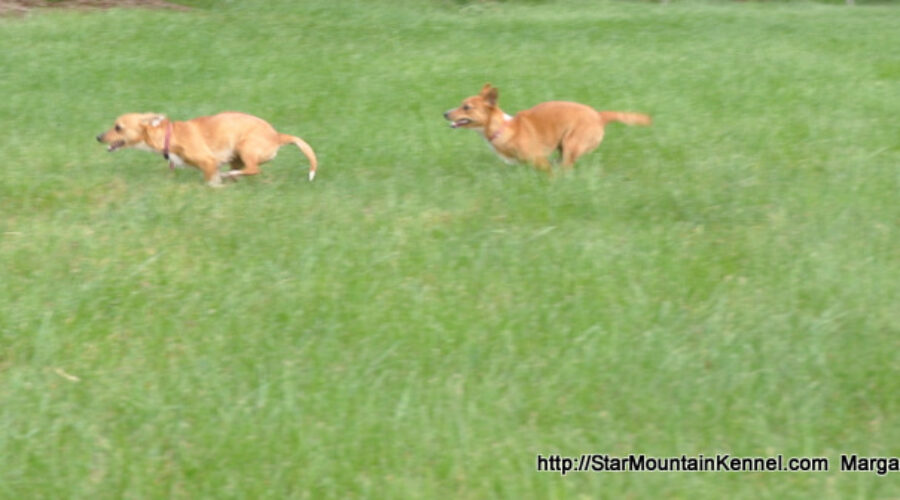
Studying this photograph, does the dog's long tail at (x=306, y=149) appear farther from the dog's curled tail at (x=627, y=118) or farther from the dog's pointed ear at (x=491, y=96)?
the dog's curled tail at (x=627, y=118)

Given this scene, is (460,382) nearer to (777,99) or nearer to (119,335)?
(119,335)

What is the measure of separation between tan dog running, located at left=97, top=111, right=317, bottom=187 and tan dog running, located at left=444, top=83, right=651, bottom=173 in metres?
1.58

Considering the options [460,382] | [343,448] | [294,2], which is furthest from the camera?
[294,2]

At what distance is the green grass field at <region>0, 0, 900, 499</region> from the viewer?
5.43 meters

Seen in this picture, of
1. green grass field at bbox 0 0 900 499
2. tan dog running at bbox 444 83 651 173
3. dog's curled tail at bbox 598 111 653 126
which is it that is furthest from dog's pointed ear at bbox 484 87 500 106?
dog's curled tail at bbox 598 111 653 126

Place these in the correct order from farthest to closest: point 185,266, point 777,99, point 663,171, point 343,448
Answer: point 777,99 < point 663,171 < point 185,266 < point 343,448

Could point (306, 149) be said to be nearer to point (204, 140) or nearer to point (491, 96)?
point (204, 140)

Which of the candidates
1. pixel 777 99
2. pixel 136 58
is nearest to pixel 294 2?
pixel 136 58

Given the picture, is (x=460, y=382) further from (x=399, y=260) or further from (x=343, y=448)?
(x=399, y=260)

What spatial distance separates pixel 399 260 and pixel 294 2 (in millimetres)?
16995

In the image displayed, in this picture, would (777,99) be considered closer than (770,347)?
No

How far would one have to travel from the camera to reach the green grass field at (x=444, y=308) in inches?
214

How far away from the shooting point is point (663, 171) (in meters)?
10.4

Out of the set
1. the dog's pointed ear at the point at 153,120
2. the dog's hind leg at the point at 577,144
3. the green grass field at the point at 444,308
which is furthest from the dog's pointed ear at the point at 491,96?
the dog's pointed ear at the point at 153,120
